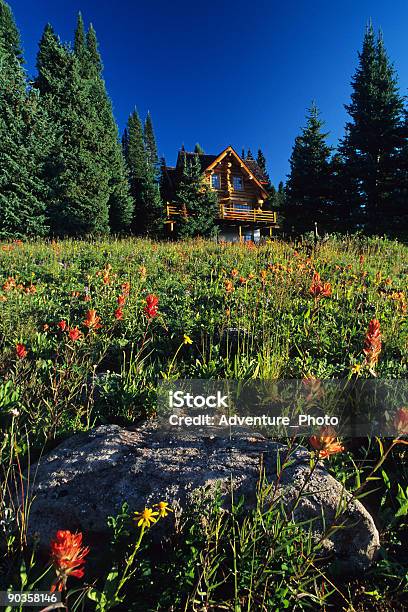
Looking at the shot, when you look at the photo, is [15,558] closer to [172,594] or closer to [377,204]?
[172,594]

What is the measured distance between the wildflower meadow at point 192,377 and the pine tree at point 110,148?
17.9 metres

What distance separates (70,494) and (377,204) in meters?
23.2

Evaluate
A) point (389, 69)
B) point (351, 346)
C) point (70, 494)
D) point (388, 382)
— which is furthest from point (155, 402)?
point (389, 69)

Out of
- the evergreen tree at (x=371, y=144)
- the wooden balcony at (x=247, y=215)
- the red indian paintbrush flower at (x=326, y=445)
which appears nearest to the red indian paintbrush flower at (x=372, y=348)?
the red indian paintbrush flower at (x=326, y=445)

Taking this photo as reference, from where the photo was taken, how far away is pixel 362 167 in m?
20.1

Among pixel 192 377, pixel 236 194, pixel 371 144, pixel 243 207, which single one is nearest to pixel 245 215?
pixel 243 207

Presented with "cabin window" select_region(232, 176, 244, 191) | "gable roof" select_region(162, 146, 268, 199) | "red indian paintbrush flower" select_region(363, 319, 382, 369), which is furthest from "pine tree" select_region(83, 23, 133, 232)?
"red indian paintbrush flower" select_region(363, 319, 382, 369)

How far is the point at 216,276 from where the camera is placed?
21.0 ft

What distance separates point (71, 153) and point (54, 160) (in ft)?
3.92

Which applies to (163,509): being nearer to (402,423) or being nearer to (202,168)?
A: (402,423)

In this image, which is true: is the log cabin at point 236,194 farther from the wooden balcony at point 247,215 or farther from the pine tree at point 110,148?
the pine tree at point 110,148

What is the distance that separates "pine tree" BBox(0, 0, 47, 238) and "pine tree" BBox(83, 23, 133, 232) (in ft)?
15.7

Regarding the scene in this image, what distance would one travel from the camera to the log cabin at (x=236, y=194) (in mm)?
26817

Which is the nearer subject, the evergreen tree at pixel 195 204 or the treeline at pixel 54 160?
the treeline at pixel 54 160
